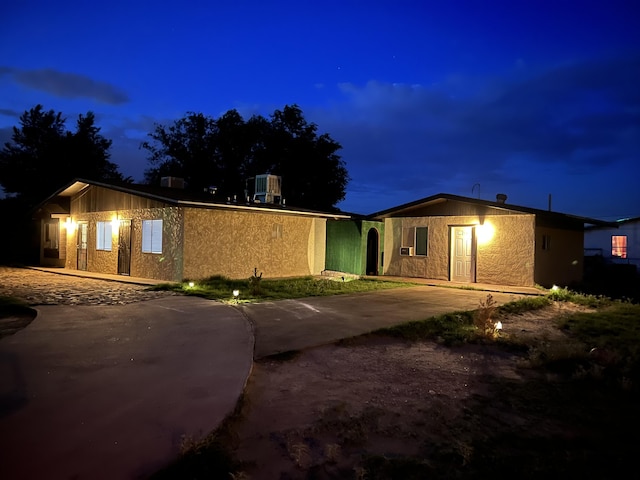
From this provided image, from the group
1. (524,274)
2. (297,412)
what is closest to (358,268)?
A: (524,274)

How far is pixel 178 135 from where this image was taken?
3578 cm

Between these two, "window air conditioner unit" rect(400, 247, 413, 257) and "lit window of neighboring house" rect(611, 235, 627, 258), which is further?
"lit window of neighboring house" rect(611, 235, 627, 258)

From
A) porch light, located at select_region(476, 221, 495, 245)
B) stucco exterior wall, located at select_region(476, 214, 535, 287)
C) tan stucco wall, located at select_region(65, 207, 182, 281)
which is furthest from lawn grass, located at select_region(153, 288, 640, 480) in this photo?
tan stucco wall, located at select_region(65, 207, 182, 281)

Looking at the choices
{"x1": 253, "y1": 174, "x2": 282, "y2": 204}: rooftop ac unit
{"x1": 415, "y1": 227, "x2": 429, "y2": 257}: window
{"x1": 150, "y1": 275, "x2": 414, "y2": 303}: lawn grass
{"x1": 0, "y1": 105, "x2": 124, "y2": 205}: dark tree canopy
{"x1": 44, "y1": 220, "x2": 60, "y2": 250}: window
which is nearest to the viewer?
{"x1": 150, "y1": 275, "x2": 414, "y2": 303}: lawn grass

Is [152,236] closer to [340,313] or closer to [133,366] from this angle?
[340,313]

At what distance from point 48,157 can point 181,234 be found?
2443 cm

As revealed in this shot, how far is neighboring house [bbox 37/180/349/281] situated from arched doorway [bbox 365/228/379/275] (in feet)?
4.89

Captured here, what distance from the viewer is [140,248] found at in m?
15.8

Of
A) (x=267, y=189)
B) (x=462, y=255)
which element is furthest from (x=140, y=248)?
(x=462, y=255)

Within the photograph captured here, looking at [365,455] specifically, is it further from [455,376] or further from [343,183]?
[343,183]

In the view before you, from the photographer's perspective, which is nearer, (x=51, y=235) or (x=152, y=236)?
(x=152, y=236)

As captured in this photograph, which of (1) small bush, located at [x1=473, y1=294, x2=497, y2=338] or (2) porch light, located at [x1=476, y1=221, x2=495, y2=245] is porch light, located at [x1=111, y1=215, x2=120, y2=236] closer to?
(2) porch light, located at [x1=476, y1=221, x2=495, y2=245]

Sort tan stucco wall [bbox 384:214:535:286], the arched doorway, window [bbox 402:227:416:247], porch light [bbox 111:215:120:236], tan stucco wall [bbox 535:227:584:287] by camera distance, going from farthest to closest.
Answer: the arched doorway, window [bbox 402:227:416:247], porch light [bbox 111:215:120:236], tan stucco wall [bbox 535:227:584:287], tan stucco wall [bbox 384:214:535:286]

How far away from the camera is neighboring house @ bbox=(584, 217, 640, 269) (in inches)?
862
